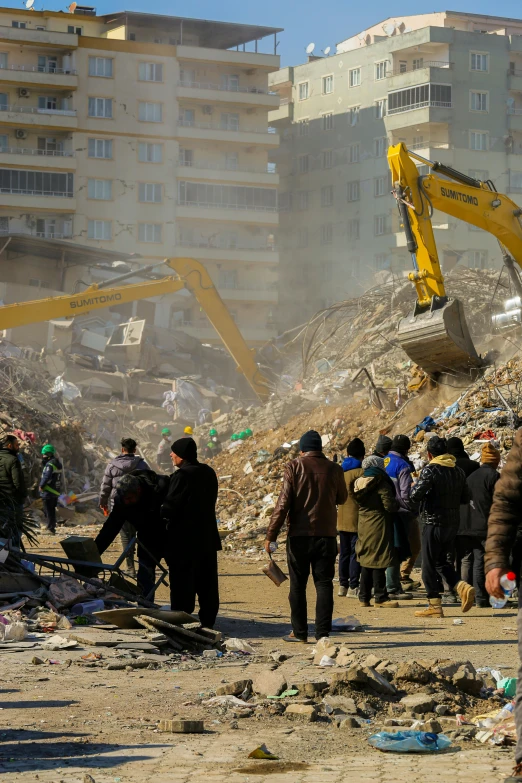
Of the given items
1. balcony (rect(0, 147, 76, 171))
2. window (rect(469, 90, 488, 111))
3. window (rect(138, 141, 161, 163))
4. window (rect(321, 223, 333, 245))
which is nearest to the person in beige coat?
balcony (rect(0, 147, 76, 171))

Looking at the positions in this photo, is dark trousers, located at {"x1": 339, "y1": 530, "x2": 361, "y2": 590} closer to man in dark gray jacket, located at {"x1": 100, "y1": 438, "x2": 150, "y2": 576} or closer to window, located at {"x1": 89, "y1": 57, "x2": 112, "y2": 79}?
man in dark gray jacket, located at {"x1": 100, "y1": 438, "x2": 150, "y2": 576}

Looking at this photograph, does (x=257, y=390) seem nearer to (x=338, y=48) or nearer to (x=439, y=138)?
(x=439, y=138)

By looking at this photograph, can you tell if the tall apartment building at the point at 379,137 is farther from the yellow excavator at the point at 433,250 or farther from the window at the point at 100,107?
the yellow excavator at the point at 433,250

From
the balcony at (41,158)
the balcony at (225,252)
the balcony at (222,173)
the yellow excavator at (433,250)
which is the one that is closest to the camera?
the yellow excavator at (433,250)

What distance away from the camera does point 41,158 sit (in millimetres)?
68312

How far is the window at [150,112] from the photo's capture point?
7269cm

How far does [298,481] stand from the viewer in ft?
33.3

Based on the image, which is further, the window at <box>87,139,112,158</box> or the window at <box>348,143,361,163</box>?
the window at <box>348,143,361,163</box>

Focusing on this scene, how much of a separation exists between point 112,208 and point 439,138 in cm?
1912

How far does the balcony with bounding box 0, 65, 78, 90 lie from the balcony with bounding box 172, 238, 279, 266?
34.8 ft

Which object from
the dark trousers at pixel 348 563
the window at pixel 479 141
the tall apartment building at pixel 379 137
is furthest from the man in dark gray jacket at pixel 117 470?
the window at pixel 479 141

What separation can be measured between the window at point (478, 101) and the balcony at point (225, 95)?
11.2m

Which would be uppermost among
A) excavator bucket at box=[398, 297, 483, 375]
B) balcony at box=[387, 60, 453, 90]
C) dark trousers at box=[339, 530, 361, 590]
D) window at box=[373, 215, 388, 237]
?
balcony at box=[387, 60, 453, 90]

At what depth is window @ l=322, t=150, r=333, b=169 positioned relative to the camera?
79625 millimetres
